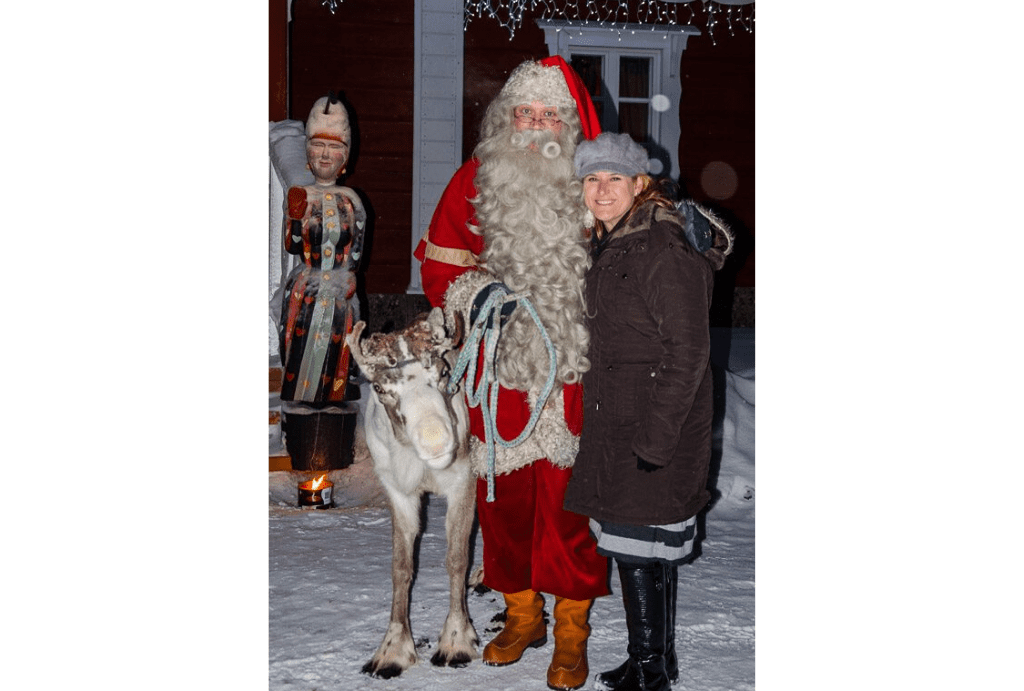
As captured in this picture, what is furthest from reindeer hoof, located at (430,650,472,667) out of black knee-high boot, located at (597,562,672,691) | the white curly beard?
the white curly beard

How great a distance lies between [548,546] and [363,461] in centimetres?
155

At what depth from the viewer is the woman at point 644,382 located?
2.04m

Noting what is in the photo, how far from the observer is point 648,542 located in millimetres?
2145

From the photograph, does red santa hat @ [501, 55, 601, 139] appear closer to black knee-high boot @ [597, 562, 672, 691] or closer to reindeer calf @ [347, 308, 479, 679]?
reindeer calf @ [347, 308, 479, 679]

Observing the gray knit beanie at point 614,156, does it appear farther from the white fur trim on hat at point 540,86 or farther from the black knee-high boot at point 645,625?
the black knee-high boot at point 645,625

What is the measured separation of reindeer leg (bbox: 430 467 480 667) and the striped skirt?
442mm

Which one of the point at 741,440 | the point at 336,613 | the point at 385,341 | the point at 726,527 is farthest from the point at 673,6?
the point at 336,613

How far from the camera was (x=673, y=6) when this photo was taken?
14.1ft

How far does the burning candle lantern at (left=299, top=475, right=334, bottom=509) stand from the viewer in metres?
3.50

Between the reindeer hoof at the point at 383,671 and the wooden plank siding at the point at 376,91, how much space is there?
2365 millimetres

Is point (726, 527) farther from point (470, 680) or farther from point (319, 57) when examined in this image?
point (319, 57)

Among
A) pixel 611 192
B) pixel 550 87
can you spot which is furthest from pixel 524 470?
pixel 550 87

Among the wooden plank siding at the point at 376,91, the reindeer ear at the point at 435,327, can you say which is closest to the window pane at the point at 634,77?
the wooden plank siding at the point at 376,91

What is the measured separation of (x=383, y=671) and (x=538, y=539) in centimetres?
57
